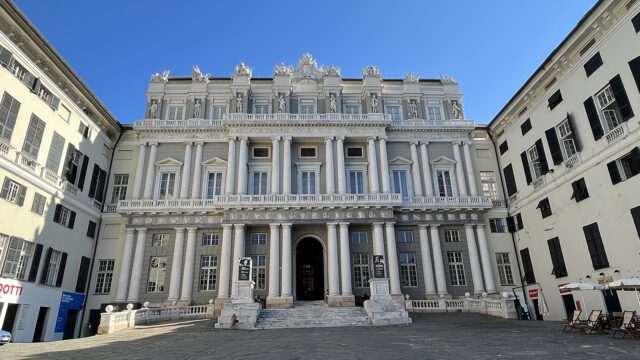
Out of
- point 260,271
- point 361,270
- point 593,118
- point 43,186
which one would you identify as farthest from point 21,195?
point 593,118

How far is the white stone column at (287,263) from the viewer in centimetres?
2905

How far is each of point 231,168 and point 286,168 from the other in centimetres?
472

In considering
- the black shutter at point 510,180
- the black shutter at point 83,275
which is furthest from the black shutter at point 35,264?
the black shutter at point 510,180

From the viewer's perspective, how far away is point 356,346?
1403 centimetres

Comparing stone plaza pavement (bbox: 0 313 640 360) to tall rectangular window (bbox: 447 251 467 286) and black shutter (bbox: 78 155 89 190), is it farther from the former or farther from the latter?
black shutter (bbox: 78 155 89 190)

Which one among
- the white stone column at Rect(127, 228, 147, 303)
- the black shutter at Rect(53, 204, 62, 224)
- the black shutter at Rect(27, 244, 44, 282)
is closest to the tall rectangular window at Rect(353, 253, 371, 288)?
the white stone column at Rect(127, 228, 147, 303)

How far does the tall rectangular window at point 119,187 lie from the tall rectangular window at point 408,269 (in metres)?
24.8

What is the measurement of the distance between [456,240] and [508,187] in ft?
21.5

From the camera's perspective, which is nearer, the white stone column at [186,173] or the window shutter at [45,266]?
the window shutter at [45,266]

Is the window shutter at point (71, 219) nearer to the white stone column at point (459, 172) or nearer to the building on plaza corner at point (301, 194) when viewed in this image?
the building on plaza corner at point (301, 194)

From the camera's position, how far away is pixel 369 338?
16.3 m

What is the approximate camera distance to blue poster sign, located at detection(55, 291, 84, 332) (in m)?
25.8

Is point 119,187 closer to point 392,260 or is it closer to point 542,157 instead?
point 392,260

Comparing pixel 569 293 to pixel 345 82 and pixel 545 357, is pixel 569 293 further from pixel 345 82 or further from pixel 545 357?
pixel 345 82
